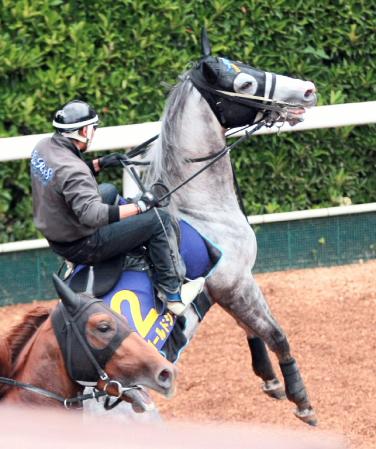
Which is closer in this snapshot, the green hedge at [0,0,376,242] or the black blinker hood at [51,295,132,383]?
the black blinker hood at [51,295,132,383]

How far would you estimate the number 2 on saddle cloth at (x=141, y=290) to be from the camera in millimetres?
5086

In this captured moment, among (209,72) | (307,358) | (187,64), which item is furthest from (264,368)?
(187,64)

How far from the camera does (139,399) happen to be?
13.5 feet

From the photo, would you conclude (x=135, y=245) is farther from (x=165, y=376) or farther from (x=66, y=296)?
(x=165, y=376)

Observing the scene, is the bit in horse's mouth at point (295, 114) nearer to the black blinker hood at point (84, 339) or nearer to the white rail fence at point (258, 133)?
the white rail fence at point (258, 133)

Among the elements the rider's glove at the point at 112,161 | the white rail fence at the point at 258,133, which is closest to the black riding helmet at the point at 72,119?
the rider's glove at the point at 112,161

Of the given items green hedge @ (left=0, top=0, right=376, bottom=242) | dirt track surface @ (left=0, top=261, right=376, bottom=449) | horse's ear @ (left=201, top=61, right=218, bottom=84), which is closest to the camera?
horse's ear @ (left=201, top=61, right=218, bottom=84)

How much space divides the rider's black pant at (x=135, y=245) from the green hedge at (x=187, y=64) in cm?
297

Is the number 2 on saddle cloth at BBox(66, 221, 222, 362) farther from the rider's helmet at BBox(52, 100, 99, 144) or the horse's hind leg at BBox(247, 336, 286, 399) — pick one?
the horse's hind leg at BBox(247, 336, 286, 399)

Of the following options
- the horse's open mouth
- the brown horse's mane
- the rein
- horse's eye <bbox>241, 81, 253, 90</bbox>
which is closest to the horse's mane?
horse's eye <bbox>241, 81, 253, 90</bbox>

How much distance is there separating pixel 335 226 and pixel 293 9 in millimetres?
1802

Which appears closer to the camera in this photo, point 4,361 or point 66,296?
point 66,296

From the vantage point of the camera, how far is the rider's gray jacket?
4.99 metres

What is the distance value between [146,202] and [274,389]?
5.69ft
